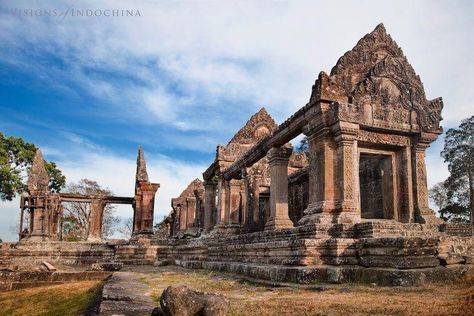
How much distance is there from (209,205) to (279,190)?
7.36 meters

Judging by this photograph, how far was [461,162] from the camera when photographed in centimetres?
3150

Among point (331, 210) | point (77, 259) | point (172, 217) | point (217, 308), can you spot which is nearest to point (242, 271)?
point (331, 210)

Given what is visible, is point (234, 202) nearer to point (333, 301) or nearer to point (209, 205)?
point (209, 205)

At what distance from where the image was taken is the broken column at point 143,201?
20.8m

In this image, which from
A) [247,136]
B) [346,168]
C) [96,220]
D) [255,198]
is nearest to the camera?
[346,168]

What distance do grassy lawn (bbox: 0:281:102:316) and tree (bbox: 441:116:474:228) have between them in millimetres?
30140

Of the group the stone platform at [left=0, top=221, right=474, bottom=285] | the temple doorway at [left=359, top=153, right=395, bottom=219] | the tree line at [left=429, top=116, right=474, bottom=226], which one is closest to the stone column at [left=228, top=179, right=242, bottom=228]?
the stone platform at [left=0, top=221, right=474, bottom=285]

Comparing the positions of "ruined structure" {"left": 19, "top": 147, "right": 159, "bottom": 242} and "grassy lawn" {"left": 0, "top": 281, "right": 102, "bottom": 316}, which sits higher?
"ruined structure" {"left": 19, "top": 147, "right": 159, "bottom": 242}

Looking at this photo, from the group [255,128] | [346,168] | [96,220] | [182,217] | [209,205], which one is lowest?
[96,220]

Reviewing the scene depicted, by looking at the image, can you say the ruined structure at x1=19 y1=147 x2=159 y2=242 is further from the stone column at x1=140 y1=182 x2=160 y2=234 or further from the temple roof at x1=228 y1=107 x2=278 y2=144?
the temple roof at x1=228 y1=107 x2=278 y2=144

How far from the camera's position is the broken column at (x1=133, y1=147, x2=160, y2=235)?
2078 centimetres

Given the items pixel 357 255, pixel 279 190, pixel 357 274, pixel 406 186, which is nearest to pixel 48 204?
pixel 279 190

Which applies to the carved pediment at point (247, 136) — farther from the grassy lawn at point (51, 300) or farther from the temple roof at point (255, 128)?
the grassy lawn at point (51, 300)

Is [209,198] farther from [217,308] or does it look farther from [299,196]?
[217,308]
